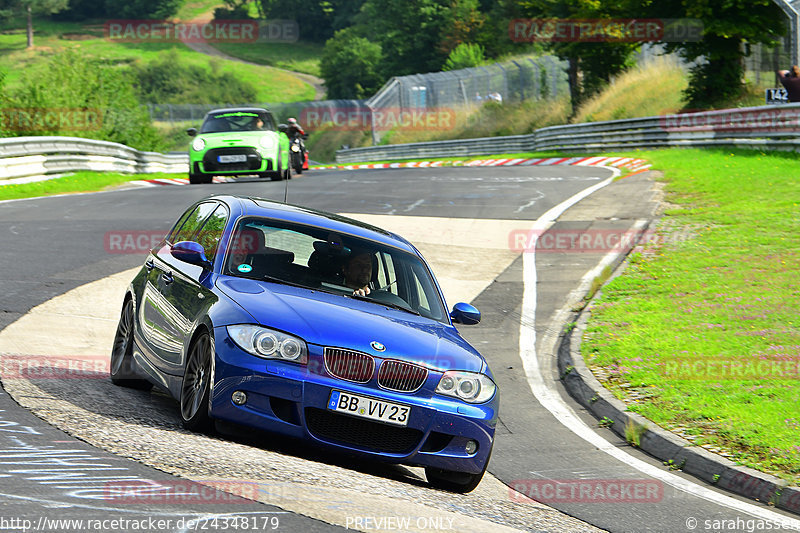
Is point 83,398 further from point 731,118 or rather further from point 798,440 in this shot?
point 731,118

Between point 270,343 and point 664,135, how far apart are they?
2937cm

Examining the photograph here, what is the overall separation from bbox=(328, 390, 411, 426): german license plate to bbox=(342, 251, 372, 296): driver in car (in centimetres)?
141

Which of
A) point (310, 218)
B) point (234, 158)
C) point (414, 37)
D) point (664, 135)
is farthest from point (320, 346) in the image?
point (414, 37)

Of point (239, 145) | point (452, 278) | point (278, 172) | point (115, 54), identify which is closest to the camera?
point (452, 278)

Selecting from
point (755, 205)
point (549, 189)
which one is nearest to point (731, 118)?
point (549, 189)

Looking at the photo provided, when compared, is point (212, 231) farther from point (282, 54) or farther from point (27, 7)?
point (282, 54)

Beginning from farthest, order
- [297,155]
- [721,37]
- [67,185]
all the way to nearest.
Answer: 1. [721,37]
2. [297,155]
3. [67,185]

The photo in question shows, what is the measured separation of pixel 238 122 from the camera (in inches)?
955

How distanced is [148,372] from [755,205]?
1426cm

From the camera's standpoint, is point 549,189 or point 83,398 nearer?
point 83,398

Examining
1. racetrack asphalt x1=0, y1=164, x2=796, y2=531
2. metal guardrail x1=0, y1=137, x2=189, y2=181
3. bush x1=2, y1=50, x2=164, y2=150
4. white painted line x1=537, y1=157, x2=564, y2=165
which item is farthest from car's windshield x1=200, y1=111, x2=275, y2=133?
white painted line x1=537, y1=157, x2=564, y2=165

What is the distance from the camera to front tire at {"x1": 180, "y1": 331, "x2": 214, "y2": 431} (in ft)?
20.3

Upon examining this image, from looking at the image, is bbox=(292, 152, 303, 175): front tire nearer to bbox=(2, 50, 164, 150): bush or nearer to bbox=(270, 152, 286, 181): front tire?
bbox=(270, 152, 286, 181): front tire

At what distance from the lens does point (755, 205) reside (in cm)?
1884
